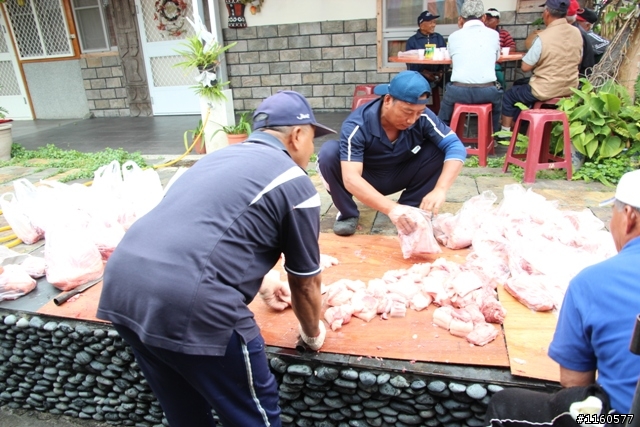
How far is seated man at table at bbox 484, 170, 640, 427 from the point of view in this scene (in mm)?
1214

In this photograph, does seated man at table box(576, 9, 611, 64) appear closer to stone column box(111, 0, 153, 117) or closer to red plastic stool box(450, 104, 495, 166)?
red plastic stool box(450, 104, 495, 166)

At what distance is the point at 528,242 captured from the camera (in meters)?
2.68

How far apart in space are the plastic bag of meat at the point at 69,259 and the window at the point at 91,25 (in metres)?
7.69

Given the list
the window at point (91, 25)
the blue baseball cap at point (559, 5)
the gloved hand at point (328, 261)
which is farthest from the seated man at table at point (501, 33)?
the window at point (91, 25)

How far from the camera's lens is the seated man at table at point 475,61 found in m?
5.02

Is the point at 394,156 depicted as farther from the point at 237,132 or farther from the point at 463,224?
the point at 237,132

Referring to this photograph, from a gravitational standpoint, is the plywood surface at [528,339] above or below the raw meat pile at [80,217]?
below

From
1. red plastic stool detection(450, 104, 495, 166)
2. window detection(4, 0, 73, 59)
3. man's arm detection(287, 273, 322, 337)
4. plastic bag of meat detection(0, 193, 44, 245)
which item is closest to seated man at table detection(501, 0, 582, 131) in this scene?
red plastic stool detection(450, 104, 495, 166)

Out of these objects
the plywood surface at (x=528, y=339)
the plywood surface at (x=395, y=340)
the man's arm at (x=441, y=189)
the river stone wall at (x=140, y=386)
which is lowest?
the river stone wall at (x=140, y=386)

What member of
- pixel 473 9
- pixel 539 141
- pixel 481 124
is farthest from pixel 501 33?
pixel 539 141

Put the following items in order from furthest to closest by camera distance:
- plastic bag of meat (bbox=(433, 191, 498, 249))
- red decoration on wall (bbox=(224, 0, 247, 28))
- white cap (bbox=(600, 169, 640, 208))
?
1. red decoration on wall (bbox=(224, 0, 247, 28))
2. plastic bag of meat (bbox=(433, 191, 498, 249))
3. white cap (bbox=(600, 169, 640, 208))

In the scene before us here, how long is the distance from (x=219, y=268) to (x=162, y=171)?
14.4ft

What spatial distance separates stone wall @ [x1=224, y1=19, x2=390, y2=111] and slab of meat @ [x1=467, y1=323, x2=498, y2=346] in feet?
21.0

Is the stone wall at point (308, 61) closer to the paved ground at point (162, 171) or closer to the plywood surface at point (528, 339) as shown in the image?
the paved ground at point (162, 171)
